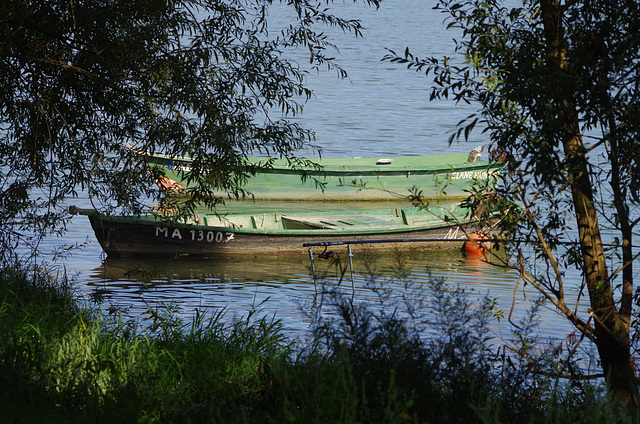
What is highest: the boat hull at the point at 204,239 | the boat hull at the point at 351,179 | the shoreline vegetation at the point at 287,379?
the boat hull at the point at 351,179

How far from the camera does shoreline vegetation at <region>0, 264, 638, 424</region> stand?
15.7ft

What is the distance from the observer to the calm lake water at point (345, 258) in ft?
41.1

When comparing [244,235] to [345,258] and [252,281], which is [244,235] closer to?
[252,281]

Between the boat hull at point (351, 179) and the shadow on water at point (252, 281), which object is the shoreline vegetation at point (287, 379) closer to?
the shadow on water at point (252, 281)

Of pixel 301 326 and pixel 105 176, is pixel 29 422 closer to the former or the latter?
pixel 105 176

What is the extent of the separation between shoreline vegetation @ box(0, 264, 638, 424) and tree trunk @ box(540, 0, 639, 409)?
0.40 meters

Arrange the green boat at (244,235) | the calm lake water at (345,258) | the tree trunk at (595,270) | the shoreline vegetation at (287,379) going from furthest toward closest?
the green boat at (244,235) < the calm lake water at (345,258) < the tree trunk at (595,270) < the shoreline vegetation at (287,379)

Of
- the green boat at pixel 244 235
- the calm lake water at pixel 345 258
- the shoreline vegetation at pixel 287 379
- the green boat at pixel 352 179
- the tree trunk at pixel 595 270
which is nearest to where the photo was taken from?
the shoreline vegetation at pixel 287 379

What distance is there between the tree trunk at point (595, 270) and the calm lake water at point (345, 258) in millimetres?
1348

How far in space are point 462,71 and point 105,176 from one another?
4.78m

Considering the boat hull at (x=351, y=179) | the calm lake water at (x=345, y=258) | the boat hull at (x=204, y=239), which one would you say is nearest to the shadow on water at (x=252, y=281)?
the calm lake water at (x=345, y=258)

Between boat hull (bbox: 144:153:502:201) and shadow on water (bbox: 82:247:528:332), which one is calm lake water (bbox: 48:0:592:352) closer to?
shadow on water (bbox: 82:247:528:332)

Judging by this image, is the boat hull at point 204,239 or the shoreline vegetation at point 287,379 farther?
the boat hull at point 204,239

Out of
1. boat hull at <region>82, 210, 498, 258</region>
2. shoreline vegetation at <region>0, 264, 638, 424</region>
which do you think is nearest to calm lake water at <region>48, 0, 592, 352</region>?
boat hull at <region>82, 210, 498, 258</region>
